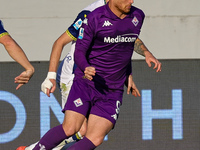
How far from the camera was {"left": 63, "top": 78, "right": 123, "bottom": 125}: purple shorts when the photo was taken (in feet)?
18.7

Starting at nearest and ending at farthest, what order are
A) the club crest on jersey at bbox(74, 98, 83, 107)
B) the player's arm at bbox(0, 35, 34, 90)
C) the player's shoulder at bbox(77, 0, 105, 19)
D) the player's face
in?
1. the player's arm at bbox(0, 35, 34, 90)
2. the player's face
3. the club crest on jersey at bbox(74, 98, 83, 107)
4. the player's shoulder at bbox(77, 0, 105, 19)

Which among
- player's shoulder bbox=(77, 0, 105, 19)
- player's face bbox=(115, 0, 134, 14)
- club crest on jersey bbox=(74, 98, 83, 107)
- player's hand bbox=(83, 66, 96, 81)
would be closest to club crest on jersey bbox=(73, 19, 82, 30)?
player's shoulder bbox=(77, 0, 105, 19)

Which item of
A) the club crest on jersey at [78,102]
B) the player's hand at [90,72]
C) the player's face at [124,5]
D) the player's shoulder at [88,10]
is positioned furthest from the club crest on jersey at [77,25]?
the player's hand at [90,72]

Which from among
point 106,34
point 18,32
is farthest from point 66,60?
point 18,32

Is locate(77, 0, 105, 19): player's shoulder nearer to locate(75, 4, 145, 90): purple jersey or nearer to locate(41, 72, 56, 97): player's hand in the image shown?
locate(75, 4, 145, 90): purple jersey

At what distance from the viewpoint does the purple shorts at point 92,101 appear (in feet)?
18.7

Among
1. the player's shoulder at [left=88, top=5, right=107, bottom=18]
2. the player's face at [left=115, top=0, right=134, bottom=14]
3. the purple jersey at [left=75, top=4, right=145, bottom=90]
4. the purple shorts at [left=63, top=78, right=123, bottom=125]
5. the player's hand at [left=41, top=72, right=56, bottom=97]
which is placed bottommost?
the purple shorts at [left=63, top=78, right=123, bottom=125]

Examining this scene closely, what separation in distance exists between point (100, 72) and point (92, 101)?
292 mm

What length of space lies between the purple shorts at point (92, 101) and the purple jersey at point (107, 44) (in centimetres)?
8

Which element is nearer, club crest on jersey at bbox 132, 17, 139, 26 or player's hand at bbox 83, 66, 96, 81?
player's hand at bbox 83, 66, 96, 81

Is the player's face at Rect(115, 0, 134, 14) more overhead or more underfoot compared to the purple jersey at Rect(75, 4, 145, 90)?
more overhead

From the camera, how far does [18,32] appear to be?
7.83 m

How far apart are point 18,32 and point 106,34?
250 centimetres

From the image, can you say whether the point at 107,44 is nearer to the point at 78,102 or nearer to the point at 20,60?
the point at 78,102
